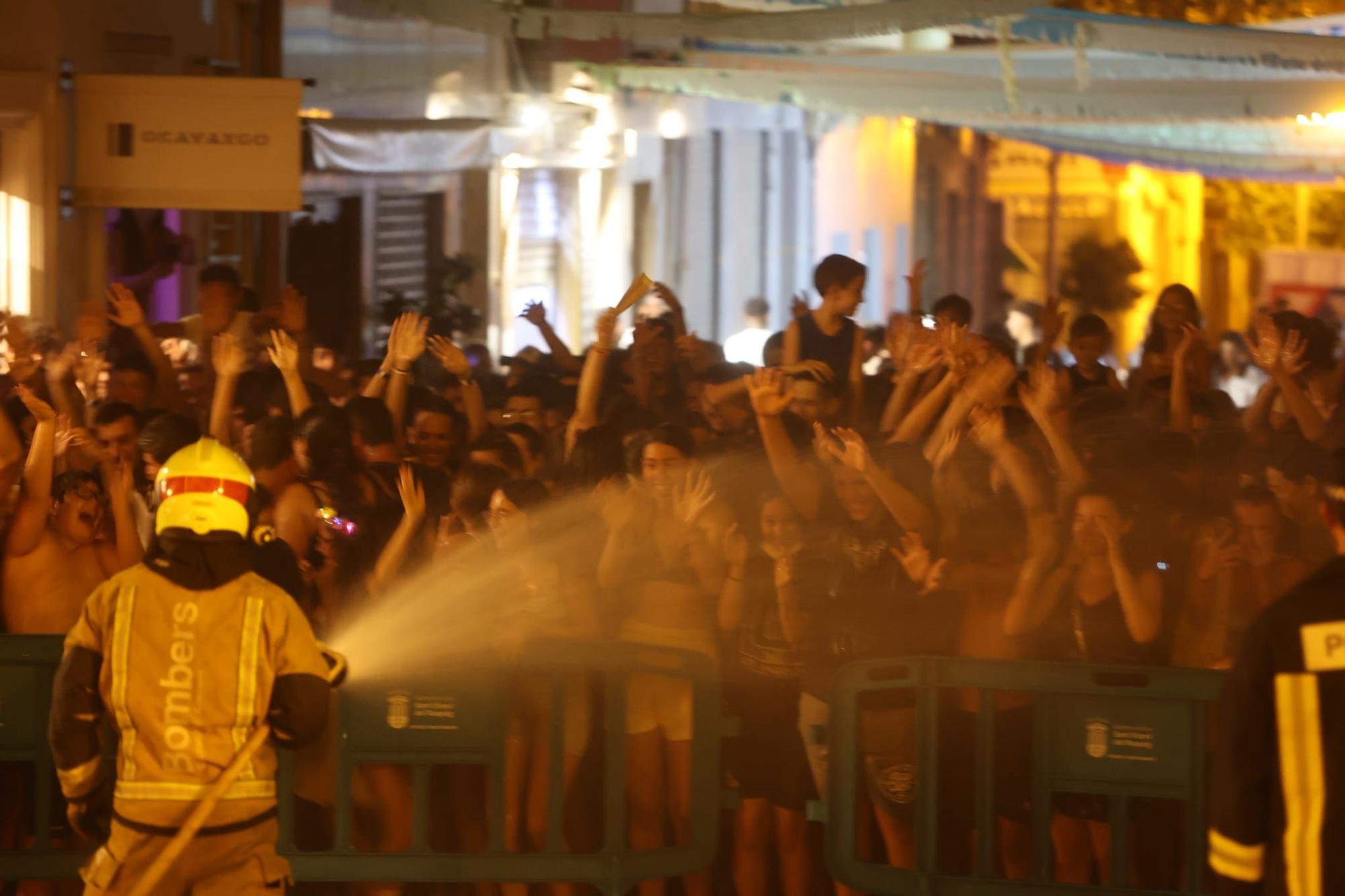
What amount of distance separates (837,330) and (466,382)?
1.83 metres

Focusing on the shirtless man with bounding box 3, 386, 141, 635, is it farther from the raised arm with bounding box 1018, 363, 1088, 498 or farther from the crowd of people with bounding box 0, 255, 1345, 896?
the raised arm with bounding box 1018, 363, 1088, 498

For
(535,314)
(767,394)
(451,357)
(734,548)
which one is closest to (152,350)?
(451,357)

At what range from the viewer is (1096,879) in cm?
667

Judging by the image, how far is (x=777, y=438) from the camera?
25.9ft

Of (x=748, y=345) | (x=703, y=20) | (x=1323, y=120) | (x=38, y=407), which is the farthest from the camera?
(x=748, y=345)

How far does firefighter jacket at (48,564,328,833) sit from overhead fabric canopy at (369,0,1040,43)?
5217 mm

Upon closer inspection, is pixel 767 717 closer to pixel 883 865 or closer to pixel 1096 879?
pixel 883 865

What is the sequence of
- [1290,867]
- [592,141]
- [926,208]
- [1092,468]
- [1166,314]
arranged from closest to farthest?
[1290,867], [1092,468], [1166,314], [592,141], [926,208]

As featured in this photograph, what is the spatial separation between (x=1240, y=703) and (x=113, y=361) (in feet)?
25.6

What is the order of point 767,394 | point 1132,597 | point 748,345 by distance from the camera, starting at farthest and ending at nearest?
point 748,345, point 767,394, point 1132,597

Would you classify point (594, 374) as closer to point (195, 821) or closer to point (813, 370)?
point (813, 370)

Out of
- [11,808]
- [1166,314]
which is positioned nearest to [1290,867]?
[11,808]

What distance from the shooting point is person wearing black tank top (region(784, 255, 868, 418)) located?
9617 millimetres

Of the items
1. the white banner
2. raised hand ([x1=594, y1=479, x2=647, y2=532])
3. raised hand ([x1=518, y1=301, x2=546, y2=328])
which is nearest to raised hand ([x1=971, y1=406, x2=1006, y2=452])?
raised hand ([x1=594, y1=479, x2=647, y2=532])
